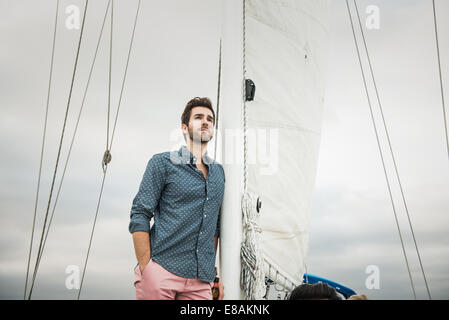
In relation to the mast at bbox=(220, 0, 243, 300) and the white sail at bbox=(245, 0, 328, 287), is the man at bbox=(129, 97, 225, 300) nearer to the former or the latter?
the mast at bbox=(220, 0, 243, 300)

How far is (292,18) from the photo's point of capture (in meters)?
2.73

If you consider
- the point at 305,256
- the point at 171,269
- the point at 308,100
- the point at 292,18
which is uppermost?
the point at 292,18

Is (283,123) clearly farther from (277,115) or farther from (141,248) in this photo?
(141,248)

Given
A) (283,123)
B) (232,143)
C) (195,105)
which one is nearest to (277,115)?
(283,123)

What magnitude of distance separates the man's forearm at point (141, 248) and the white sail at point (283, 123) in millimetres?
906

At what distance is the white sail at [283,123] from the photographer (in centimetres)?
242

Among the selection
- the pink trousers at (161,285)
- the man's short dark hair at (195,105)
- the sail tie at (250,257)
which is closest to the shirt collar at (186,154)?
the man's short dark hair at (195,105)

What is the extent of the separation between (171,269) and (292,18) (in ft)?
6.64

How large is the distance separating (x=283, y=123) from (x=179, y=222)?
1355 millimetres

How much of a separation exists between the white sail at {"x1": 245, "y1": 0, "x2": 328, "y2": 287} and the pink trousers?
86 centimetres

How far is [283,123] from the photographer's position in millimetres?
2629
